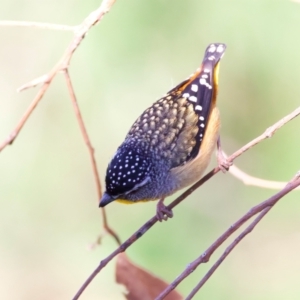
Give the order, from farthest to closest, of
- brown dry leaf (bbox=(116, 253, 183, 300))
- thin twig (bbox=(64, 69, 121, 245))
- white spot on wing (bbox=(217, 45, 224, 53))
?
white spot on wing (bbox=(217, 45, 224, 53))
brown dry leaf (bbox=(116, 253, 183, 300))
thin twig (bbox=(64, 69, 121, 245))

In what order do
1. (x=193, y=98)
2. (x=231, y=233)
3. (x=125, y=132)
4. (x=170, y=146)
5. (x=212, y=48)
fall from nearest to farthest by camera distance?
(x=231, y=233) < (x=170, y=146) < (x=193, y=98) < (x=212, y=48) < (x=125, y=132)

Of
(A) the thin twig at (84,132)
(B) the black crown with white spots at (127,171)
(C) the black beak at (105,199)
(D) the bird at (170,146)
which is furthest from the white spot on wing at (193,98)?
(A) the thin twig at (84,132)

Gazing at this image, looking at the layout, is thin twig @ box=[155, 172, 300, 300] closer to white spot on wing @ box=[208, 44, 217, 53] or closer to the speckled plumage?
the speckled plumage

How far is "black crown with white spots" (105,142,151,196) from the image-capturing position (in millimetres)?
3360

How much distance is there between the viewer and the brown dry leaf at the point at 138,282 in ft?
10.4

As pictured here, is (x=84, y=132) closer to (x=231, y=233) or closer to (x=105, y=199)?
(x=105, y=199)

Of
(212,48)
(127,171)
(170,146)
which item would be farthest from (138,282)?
(212,48)

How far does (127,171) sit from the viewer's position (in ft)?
11.3

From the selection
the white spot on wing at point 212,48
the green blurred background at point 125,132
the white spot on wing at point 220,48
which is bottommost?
the green blurred background at point 125,132

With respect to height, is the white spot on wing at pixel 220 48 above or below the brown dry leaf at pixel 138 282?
above

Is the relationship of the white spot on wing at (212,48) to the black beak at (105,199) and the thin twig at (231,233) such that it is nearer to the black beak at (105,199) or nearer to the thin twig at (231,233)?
the black beak at (105,199)

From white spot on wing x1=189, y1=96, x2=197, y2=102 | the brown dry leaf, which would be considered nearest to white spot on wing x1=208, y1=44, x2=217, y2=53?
white spot on wing x1=189, y1=96, x2=197, y2=102

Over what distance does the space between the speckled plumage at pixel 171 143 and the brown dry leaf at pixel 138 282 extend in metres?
0.43

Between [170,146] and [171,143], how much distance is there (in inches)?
1.0
